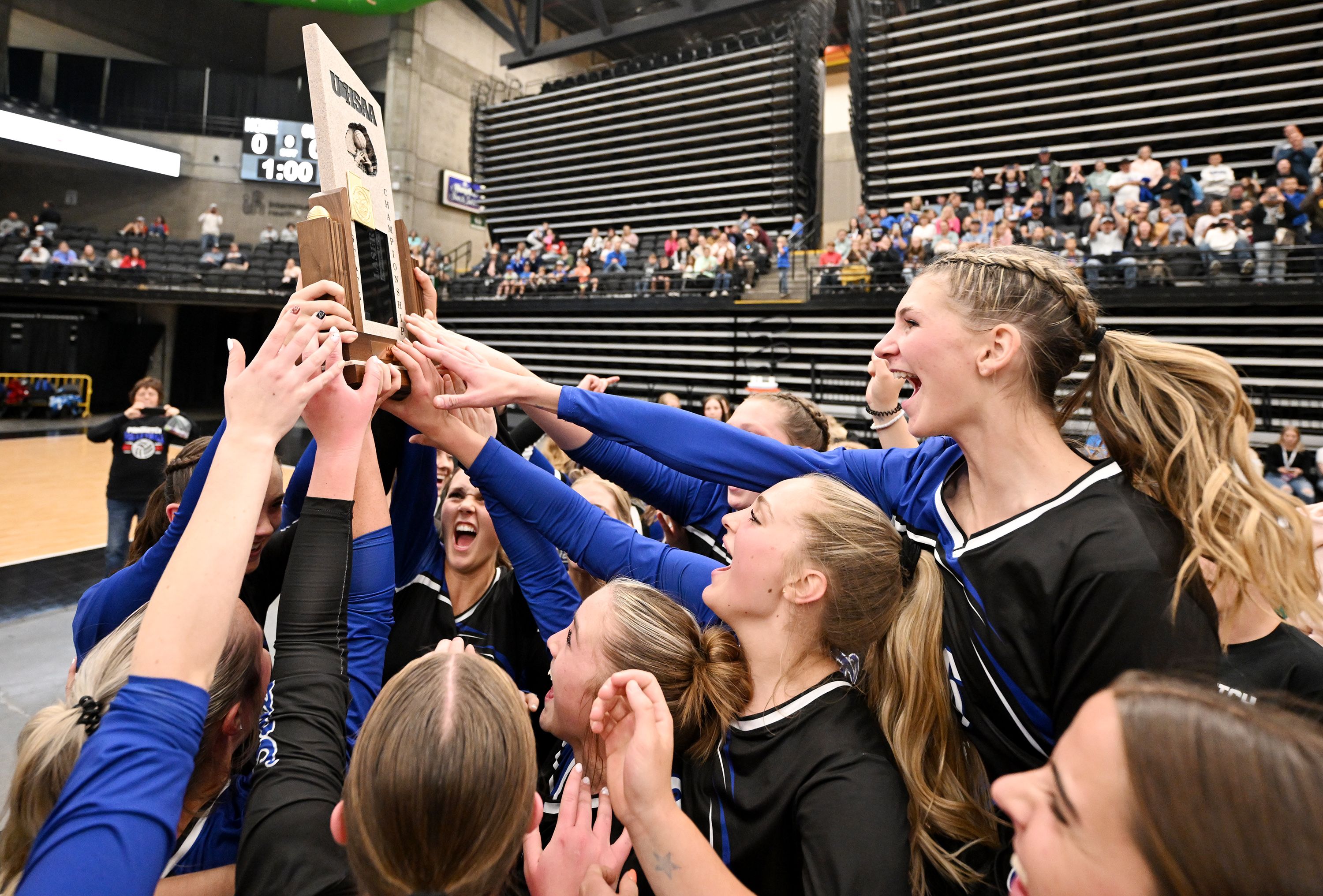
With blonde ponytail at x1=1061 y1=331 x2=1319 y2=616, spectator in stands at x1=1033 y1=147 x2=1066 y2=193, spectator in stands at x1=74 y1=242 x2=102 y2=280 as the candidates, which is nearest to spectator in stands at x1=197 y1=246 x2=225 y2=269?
spectator in stands at x1=74 y1=242 x2=102 y2=280

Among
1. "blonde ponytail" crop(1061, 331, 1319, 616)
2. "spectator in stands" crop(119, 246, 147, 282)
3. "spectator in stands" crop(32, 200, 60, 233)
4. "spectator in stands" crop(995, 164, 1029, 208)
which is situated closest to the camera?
"blonde ponytail" crop(1061, 331, 1319, 616)

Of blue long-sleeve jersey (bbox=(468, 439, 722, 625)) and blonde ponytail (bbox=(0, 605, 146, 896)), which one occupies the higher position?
blue long-sleeve jersey (bbox=(468, 439, 722, 625))

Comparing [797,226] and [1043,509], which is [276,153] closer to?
[797,226]

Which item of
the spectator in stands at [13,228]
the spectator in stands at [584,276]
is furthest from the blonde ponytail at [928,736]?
the spectator in stands at [13,228]

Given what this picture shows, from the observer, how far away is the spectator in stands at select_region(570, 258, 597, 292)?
1235cm

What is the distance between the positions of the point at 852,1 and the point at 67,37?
1699 centimetres

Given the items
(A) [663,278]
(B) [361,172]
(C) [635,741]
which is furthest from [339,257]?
(A) [663,278]

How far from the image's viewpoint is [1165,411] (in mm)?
1225

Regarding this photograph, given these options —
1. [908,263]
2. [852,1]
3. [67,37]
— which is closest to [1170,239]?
[908,263]

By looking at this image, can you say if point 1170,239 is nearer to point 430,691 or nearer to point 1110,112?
point 1110,112

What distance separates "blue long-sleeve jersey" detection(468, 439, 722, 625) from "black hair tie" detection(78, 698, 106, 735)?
77cm

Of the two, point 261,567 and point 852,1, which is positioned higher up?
point 852,1

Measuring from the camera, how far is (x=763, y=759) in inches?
45.6

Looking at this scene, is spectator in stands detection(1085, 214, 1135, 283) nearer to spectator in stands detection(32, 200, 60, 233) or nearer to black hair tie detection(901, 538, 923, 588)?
black hair tie detection(901, 538, 923, 588)
